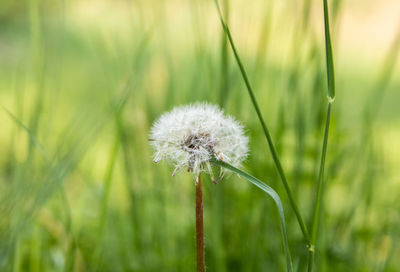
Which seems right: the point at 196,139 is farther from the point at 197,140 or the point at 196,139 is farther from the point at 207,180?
the point at 207,180

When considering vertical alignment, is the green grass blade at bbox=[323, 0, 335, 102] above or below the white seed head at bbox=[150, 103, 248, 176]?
above

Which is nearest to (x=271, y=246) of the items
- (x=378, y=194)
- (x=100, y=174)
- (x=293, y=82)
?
(x=293, y=82)

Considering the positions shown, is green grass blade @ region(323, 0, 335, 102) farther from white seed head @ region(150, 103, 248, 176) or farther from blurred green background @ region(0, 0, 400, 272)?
blurred green background @ region(0, 0, 400, 272)

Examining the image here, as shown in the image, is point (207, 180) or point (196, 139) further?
point (207, 180)

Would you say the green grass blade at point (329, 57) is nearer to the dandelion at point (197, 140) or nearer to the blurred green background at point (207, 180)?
the dandelion at point (197, 140)

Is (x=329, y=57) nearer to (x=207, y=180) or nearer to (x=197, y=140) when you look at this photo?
(x=197, y=140)

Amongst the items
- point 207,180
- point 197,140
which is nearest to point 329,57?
point 197,140

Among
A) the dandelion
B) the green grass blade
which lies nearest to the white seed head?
the dandelion

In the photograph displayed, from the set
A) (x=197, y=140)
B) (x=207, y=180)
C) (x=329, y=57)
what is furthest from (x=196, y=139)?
(x=207, y=180)

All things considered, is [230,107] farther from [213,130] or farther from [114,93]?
[213,130]
